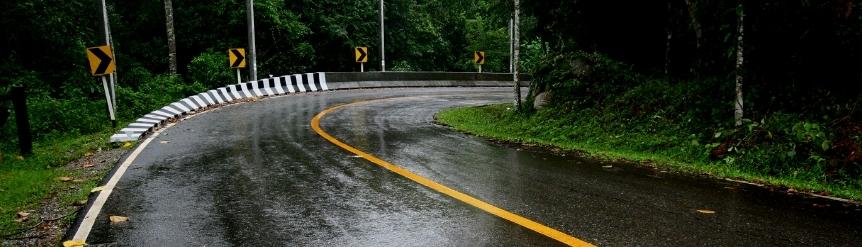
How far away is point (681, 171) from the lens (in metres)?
8.45

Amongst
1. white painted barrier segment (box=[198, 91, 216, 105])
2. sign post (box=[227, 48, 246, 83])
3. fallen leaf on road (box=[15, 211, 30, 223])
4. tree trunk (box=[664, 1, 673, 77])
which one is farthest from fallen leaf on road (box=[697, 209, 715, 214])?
sign post (box=[227, 48, 246, 83])

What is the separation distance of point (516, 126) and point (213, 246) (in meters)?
9.68

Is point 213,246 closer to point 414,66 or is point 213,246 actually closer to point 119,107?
point 119,107

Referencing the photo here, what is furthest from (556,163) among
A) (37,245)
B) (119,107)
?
(119,107)

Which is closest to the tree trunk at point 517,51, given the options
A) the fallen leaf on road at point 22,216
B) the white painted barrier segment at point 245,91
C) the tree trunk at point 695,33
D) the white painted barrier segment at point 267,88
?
the tree trunk at point 695,33

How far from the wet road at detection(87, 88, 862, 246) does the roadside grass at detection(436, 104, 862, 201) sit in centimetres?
82

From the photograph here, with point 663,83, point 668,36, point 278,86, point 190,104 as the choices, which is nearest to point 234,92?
point 278,86

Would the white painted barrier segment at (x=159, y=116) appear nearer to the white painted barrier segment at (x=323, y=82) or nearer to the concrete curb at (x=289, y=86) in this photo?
the concrete curb at (x=289, y=86)

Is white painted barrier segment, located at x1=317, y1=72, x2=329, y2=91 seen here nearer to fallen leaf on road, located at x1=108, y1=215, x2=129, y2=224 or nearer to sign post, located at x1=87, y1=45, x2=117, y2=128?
sign post, located at x1=87, y1=45, x2=117, y2=128

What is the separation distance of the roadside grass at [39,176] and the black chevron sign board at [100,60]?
179 cm

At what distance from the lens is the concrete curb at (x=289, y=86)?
14.2 meters

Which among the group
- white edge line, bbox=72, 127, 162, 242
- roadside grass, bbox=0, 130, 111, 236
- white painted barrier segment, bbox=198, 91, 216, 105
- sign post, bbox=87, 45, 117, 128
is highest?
sign post, bbox=87, 45, 117, 128

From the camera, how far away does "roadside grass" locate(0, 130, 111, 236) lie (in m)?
6.74

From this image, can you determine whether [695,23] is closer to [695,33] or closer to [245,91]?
[695,33]
